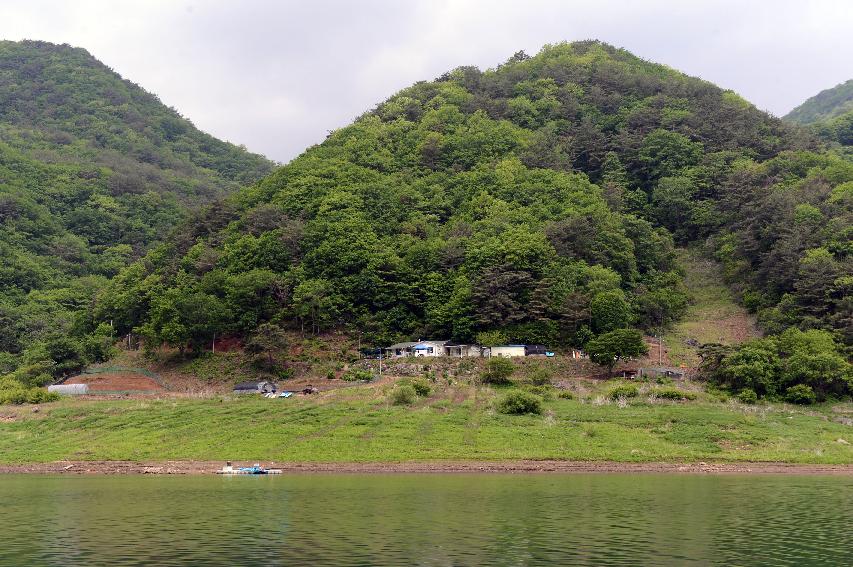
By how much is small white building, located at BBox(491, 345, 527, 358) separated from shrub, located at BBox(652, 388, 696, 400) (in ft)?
61.0

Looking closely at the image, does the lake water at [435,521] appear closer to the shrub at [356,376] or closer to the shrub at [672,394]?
the shrub at [672,394]

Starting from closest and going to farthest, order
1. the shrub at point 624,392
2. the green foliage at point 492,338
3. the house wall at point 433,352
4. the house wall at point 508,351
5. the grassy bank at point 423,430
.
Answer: the grassy bank at point 423,430
the shrub at point 624,392
the house wall at point 508,351
the green foliage at point 492,338
the house wall at point 433,352

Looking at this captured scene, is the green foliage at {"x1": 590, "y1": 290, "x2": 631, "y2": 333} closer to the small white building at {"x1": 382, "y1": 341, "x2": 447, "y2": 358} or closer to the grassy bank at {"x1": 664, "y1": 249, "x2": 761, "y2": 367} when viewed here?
the grassy bank at {"x1": 664, "y1": 249, "x2": 761, "y2": 367}

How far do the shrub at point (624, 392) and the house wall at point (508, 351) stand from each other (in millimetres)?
16865

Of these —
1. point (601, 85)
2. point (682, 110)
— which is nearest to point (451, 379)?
point (682, 110)

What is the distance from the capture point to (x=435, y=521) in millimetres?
39656

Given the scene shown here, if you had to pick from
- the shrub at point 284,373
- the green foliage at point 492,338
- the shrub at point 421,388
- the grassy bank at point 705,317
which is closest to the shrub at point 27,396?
the shrub at point 284,373

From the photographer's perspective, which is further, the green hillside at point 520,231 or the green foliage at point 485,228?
the green foliage at point 485,228

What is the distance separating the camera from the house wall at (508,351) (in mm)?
95688

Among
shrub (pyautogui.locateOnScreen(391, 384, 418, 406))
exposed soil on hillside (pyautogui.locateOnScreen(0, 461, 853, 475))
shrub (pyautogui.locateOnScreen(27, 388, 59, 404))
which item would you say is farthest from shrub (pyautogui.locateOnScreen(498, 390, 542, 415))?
shrub (pyautogui.locateOnScreen(27, 388, 59, 404))

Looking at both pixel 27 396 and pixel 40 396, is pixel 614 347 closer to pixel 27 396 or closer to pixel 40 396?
pixel 40 396

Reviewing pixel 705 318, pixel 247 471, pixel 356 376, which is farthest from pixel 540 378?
pixel 247 471

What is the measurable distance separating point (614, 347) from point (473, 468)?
31.5 metres

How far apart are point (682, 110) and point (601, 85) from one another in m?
19.7
